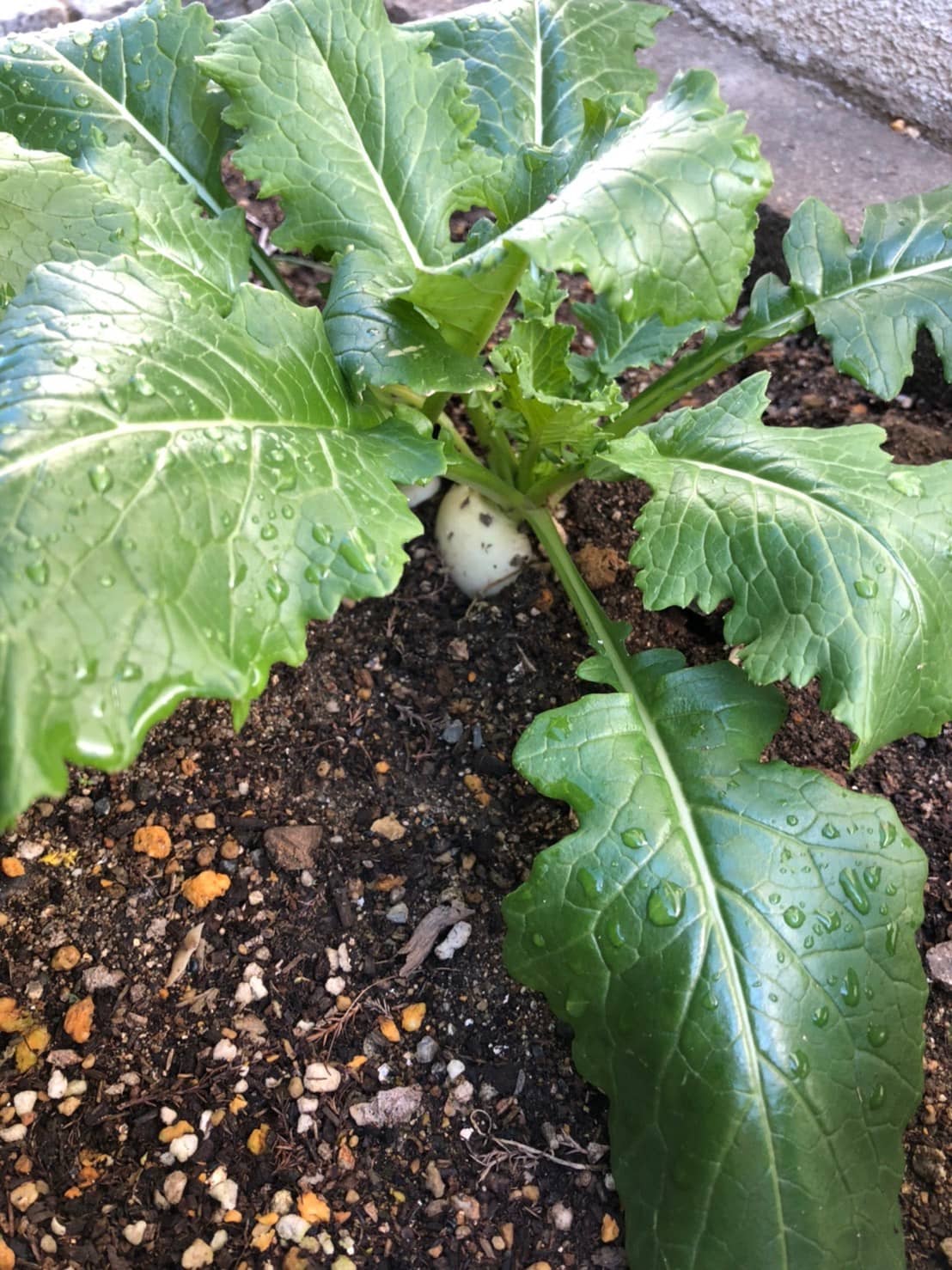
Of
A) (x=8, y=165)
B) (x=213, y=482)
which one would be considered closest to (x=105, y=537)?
(x=213, y=482)

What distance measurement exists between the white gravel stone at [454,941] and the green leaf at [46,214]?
46.5 inches

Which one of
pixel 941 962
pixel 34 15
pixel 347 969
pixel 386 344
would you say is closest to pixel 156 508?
pixel 386 344

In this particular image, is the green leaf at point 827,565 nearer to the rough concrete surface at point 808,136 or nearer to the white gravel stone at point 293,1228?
the white gravel stone at point 293,1228

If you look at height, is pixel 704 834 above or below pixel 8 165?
below

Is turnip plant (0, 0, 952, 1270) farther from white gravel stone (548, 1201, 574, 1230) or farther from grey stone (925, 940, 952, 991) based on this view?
grey stone (925, 940, 952, 991)

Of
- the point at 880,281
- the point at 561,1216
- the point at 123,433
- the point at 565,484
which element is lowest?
the point at 561,1216

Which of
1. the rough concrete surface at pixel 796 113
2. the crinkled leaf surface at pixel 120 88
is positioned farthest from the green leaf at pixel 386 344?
the rough concrete surface at pixel 796 113

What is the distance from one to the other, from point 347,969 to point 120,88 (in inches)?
64.6

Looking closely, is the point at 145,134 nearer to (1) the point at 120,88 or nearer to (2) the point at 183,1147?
(1) the point at 120,88

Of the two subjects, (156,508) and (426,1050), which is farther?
(426,1050)

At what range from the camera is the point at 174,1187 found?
4.40 feet

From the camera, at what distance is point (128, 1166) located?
4.47ft

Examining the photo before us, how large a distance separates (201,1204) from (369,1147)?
0.76 ft

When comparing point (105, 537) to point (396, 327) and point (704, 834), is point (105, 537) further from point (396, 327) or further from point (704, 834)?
point (704, 834)
